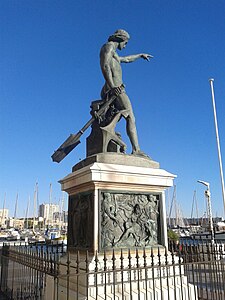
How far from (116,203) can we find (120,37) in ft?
15.0

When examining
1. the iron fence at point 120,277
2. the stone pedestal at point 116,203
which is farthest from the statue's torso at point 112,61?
the iron fence at point 120,277

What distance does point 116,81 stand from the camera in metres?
7.84

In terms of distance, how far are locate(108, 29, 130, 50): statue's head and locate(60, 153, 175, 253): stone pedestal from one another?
11.1ft

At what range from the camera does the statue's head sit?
8.09 m

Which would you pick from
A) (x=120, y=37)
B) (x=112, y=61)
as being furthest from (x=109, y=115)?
(x=120, y=37)

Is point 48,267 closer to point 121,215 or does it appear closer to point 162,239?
point 121,215

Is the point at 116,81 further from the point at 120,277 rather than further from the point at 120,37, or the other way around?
the point at 120,277

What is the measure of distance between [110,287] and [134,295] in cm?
46

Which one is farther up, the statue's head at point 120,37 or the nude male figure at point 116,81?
the statue's head at point 120,37

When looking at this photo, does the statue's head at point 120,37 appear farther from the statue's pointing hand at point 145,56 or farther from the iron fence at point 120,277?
the iron fence at point 120,277

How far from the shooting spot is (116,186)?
637 centimetres

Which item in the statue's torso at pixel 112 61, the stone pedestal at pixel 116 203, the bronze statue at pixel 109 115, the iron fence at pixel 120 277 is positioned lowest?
the iron fence at pixel 120 277

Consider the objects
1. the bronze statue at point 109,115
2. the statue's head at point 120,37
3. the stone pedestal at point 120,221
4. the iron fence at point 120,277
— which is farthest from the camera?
the statue's head at point 120,37

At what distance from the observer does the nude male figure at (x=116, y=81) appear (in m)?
7.57
